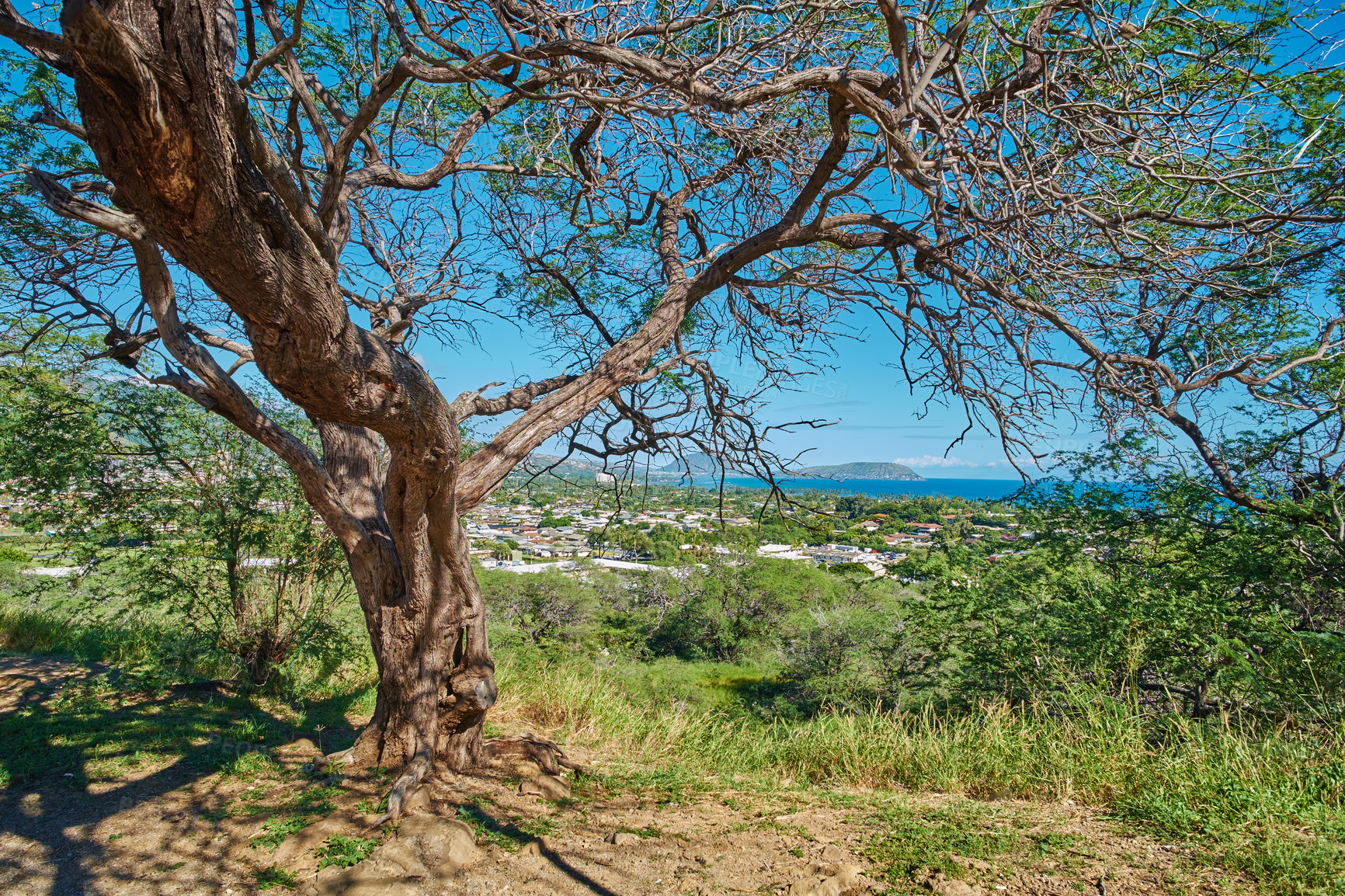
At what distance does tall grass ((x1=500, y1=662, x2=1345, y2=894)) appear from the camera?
2.64 m

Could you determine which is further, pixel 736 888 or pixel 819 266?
pixel 819 266

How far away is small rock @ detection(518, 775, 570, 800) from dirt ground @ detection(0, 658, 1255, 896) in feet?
0.07

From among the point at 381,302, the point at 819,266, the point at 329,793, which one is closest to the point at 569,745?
the point at 329,793

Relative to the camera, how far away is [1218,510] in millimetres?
5852

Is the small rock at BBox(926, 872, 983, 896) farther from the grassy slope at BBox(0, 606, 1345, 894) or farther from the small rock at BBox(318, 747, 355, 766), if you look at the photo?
the small rock at BBox(318, 747, 355, 766)

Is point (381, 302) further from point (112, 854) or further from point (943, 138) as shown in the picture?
point (943, 138)

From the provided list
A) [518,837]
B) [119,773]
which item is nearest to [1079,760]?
[518,837]

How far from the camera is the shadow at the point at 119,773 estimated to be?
2605mm

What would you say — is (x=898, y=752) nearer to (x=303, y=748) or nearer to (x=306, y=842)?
(x=306, y=842)

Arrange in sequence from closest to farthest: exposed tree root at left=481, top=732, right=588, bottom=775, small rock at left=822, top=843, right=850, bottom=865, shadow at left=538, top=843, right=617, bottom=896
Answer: shadow at left=538, top=843, right=617, bottom=896
small rock at left=822, top=843, right=850, bottom=865
exposed tree root at left=481, top=732, right=588, bottom=775

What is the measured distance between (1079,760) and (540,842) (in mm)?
3067

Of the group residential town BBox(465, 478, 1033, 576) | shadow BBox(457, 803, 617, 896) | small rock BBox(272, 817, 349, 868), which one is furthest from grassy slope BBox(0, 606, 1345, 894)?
residential town BBox(465, 478, 1033, 576)

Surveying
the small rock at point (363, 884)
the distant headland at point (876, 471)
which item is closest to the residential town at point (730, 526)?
the distant headland at point (876, 471)

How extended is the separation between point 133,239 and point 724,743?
16.7 ft
